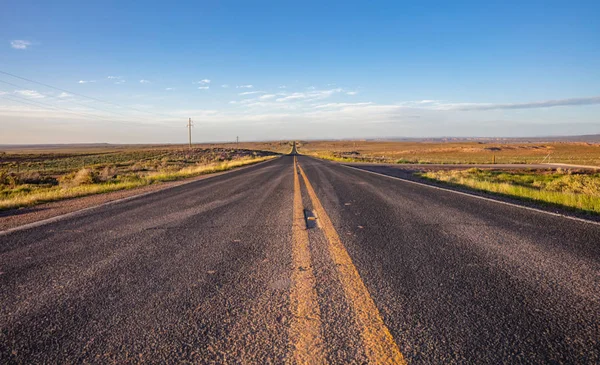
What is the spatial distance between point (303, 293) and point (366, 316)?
2.01 ft

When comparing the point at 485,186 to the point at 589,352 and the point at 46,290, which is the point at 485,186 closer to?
the point at 589,352

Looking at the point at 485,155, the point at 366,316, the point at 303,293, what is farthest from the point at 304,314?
the point at 485,155

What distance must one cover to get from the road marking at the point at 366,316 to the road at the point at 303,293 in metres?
0.01

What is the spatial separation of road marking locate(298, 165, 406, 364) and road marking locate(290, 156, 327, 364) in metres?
0.29

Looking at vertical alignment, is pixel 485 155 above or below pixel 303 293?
above

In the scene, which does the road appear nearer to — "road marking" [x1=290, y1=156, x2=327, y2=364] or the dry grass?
"road marking" [x1=290, y1=156, x2=327, y2=364]

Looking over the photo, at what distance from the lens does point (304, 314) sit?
2303 millimetres

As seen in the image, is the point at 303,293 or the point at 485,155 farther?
the point at 485,155

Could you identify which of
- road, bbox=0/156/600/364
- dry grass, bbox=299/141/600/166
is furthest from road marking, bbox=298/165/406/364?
dry grass, bbox=299/141/600/166

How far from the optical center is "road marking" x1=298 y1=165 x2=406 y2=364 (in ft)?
5.98

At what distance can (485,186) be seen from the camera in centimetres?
1085

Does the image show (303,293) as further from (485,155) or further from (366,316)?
(485,155)

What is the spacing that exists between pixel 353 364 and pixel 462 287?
1536 mm

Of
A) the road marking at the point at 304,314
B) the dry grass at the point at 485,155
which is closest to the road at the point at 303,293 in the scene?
the road marking at the point at 304,314
